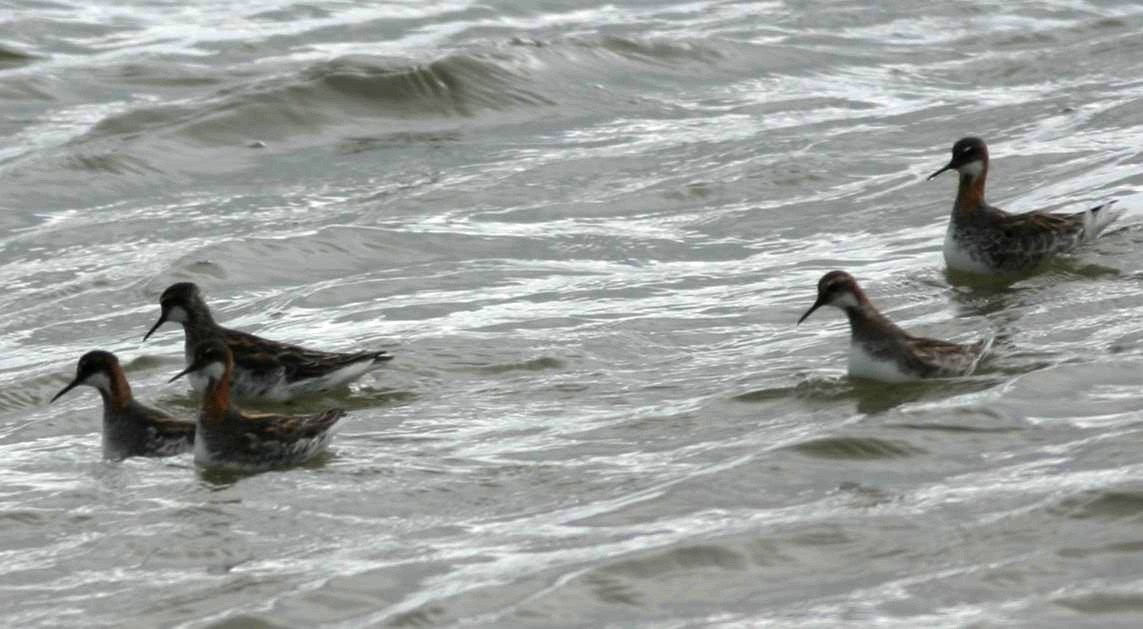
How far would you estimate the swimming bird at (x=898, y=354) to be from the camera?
1189 cm

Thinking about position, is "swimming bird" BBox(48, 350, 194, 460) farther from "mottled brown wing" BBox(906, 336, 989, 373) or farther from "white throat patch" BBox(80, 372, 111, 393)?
"mottled brown wing" BBox(906, 336, 989, 373)

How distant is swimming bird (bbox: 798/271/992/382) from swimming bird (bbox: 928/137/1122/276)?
101 inches

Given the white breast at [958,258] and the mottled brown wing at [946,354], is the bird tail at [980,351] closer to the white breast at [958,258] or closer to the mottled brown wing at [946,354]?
the mottled brown wing at [946,354]

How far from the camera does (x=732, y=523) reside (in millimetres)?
9703

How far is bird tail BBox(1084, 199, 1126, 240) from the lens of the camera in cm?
1462

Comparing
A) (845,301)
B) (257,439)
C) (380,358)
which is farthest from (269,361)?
(845,301)

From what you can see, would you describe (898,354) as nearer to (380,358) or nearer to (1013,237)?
(380,358)

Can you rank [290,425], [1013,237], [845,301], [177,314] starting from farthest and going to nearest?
[1013,237] → [177,314] → [845,301] → [290,425]

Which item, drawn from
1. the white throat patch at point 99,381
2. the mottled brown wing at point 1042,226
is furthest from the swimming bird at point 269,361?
the mottled brown wing at point 1042,226

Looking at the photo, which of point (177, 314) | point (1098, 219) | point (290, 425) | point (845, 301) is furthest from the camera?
point (1098, 219)

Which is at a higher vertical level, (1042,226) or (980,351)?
(1042,226)

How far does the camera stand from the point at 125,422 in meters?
12.0

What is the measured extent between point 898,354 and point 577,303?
10.6ft

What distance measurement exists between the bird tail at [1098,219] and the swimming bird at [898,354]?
8.87 ft
